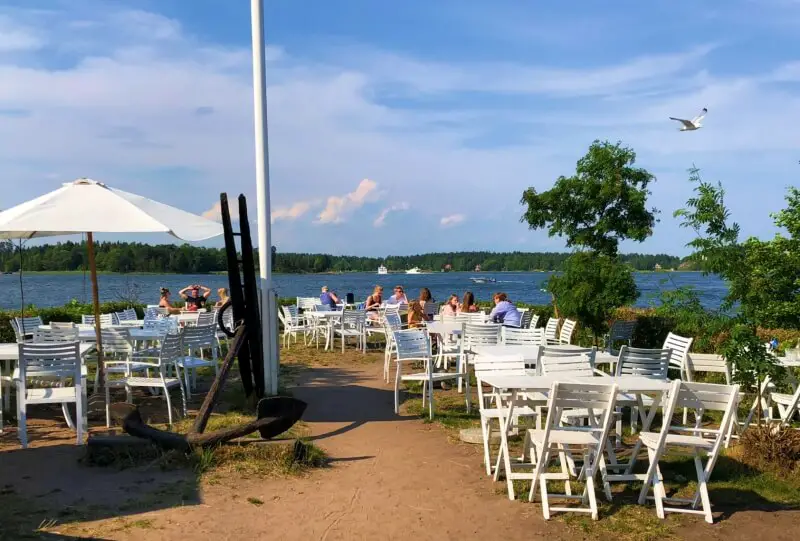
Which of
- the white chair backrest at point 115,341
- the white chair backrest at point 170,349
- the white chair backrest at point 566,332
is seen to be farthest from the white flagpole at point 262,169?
the white chair backrest at point 566,332

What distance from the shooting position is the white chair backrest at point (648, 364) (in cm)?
665

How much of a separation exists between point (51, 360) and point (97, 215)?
1341 millimetres

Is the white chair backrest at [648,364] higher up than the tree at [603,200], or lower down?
lower down

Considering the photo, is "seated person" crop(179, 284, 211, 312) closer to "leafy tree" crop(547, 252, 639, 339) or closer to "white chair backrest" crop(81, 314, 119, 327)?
"white chair backrest" crop(81, 314, 119, 327)

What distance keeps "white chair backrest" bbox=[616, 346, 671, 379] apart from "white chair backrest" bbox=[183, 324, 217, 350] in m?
4.24

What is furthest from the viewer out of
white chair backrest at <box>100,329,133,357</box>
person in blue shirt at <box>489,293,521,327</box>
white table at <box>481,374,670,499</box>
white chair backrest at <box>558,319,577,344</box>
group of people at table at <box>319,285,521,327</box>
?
group of people at table at <box>319,285,521,327</box>

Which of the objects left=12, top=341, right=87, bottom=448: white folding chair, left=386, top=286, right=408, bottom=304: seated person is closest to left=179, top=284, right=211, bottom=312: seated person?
left=386, top=286, right=408, bottom=304: seated person

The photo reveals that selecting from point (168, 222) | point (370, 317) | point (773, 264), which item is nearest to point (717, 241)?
point (773, 264)

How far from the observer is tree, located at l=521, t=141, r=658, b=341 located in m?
10.4

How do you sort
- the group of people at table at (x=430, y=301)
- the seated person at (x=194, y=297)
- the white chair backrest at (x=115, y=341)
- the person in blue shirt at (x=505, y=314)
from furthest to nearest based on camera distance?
the seated person at (x=194, y=297), the group of people at table at (x=430, y=301), the person in blue shirt at (x=505, y=314), the white chair backrest at (x=115, y=341)

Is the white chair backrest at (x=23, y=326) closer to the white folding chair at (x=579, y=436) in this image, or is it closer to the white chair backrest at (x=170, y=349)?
the white chair backrest at (x=170, y=349)

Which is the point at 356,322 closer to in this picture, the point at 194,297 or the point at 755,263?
the point at 194,297

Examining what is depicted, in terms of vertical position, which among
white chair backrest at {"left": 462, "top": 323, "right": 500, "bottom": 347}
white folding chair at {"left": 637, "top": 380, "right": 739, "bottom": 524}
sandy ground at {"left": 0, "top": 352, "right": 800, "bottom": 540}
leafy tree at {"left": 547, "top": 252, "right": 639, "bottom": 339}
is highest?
Answer: leafy tree at {"left": 547, "top": 252, "right": 639, "bottom": 339}

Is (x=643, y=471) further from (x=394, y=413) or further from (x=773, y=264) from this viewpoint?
(x=394, y=413)
